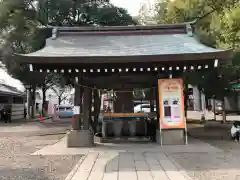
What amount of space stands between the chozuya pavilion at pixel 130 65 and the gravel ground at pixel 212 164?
228 cm

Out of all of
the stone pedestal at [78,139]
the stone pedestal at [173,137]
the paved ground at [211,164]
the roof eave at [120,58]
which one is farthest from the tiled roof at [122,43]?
the paved ground at [211,164]

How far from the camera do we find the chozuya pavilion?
36.3 feet

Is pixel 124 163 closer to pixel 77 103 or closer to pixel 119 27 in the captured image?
pixel 77 103

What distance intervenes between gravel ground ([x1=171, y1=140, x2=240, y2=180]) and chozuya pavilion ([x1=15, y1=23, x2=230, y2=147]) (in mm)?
2279

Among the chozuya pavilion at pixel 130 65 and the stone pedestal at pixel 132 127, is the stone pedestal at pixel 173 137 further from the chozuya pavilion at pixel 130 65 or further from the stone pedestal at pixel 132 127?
the stone pedestal at pixel 132 127

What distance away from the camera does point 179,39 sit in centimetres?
1389

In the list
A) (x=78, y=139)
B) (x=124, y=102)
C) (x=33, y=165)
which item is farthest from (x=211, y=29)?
(x=33, y=165)

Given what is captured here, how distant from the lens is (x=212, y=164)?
27.7ft

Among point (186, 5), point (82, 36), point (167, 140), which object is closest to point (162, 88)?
point (167, 140)

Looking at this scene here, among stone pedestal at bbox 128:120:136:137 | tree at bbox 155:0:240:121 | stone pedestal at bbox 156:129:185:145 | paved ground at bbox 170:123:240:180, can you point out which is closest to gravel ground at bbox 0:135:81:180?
paved ground at bbox 170:123:240:180

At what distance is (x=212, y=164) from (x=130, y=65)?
488 centimetres

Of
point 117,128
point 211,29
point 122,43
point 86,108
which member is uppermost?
point 211,29

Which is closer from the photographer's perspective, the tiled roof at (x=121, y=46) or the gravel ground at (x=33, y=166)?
the gravel ground at (x=33, y=166)

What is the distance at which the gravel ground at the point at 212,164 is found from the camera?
23.5ft
